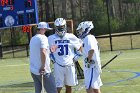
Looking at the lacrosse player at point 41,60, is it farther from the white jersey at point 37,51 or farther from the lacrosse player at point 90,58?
the lacrosse player at point 90,58

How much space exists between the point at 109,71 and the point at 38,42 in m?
9.58

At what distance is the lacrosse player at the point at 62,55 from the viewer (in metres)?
10.2

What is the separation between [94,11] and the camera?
190 ft

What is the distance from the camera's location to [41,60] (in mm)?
9273

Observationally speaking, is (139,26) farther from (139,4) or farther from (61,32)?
(61,32)

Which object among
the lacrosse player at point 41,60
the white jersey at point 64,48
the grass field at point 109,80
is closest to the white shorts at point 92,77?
the lacrosse player at point 41,60

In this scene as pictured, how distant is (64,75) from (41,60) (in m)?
1.20

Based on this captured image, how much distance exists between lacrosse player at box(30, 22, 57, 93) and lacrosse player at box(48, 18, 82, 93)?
650 mm

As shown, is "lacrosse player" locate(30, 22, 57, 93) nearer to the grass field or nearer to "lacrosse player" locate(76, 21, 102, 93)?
"lacrosse player" locate(76, 21, 102, 93)

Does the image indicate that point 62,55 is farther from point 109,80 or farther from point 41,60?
point 109,80

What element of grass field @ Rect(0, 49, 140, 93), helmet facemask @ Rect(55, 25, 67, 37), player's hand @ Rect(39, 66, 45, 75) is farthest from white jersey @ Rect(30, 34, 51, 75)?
grass field @ Rect(0, 49, 140, 93)

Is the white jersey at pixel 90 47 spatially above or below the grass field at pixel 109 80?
above

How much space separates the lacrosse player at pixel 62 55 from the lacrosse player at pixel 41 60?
2.13 feet

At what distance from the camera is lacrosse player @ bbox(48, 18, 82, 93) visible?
1023 centimetres
